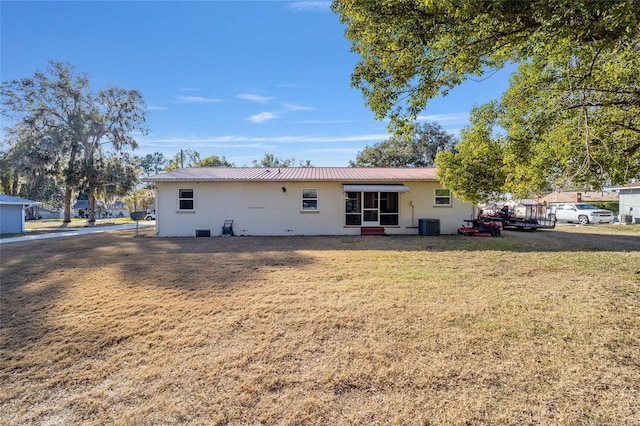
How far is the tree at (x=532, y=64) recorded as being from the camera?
399cm

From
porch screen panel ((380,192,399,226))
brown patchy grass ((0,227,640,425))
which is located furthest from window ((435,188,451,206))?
brown patchy grass ((0,227,640,425))

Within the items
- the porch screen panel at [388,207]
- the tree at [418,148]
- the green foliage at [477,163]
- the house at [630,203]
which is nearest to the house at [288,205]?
the porch screen panel at [388,207]

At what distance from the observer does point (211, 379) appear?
3111 mm

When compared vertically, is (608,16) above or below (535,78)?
below

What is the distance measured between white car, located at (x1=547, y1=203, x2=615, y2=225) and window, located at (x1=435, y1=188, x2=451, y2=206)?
1193 cm

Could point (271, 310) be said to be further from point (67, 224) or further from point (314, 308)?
point (67, 224)

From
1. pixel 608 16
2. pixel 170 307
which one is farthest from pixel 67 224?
pixel 608 16

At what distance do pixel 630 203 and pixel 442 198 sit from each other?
65.7ft

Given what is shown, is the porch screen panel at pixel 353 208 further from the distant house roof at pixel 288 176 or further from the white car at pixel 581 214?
the white car at pixel 581 214

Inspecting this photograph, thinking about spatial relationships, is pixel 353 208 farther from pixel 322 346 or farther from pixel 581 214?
pixel 581 214

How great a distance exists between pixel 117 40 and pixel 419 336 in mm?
15041

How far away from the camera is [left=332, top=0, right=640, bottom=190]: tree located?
13.1 ft

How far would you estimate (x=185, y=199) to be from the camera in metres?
14.9

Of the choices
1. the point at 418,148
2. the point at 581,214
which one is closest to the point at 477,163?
the point at 581,214
